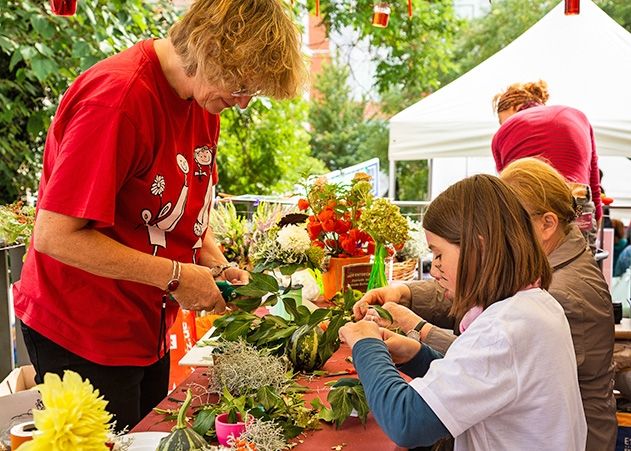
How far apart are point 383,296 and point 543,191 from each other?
1.82ft

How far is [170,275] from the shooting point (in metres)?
1.73

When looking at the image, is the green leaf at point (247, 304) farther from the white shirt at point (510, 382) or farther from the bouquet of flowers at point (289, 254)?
the white shirt at point (510, 382)

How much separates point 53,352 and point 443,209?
3.14ft

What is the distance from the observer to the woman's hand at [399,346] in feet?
5.86

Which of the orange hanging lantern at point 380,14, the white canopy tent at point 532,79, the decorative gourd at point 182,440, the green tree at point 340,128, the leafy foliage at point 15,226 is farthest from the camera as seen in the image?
the green tree at point 340,128

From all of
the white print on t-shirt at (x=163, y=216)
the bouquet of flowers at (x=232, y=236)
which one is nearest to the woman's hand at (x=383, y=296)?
the white print on t-shirt at (x=163, y=216)

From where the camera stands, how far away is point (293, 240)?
7.64ft

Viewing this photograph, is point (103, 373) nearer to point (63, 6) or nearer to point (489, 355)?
point (489, 355)

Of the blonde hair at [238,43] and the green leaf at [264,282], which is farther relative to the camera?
the green leaf at [264,282]

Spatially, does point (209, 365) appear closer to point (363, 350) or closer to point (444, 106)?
point (363, 350)

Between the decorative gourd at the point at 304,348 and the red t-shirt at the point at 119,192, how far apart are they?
32 centimetres

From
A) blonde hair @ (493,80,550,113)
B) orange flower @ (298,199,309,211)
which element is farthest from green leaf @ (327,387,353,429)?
blonde hair @ (493,80,550,113)

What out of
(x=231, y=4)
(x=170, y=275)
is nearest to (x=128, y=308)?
(x=170, y=275)

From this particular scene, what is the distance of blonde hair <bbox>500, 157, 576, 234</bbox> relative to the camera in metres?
2.05
